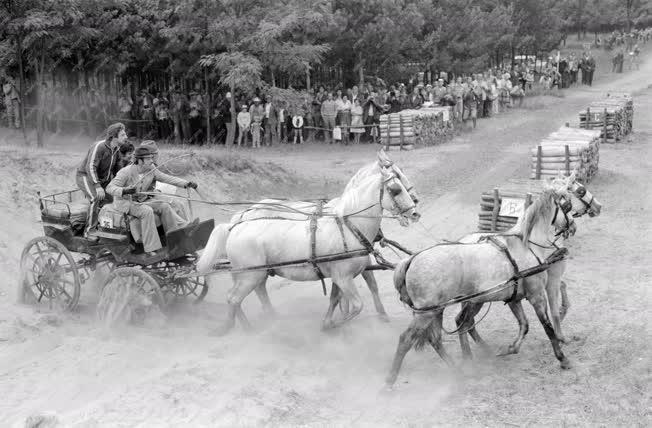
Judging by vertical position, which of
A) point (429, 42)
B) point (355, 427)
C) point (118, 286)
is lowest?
point (355, 427)

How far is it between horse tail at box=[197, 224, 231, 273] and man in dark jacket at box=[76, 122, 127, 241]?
1719 mm

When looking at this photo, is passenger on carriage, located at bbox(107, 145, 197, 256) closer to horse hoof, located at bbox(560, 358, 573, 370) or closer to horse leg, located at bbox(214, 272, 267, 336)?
horse leg, located at bbox(214, 272, 267, 336)

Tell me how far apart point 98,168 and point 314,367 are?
441 cm

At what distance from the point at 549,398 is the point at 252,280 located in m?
4.05

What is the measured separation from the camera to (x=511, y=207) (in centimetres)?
1499

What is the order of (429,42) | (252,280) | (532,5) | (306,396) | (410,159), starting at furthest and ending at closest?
(532,5) → (429,42) → (410,159) → (252,280) → (306,396)

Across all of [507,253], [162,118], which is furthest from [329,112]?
[507,253]

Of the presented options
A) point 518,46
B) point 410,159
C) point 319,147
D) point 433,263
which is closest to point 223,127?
point 319,147

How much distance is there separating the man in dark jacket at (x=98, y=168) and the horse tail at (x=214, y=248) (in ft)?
5.64

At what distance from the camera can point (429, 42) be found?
32.8 metres

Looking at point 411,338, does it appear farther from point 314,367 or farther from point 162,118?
point 162,118

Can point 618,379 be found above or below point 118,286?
below

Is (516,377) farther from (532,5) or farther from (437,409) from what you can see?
(532,5)

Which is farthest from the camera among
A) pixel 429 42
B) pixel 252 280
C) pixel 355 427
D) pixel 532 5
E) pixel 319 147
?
pixel 532 5
